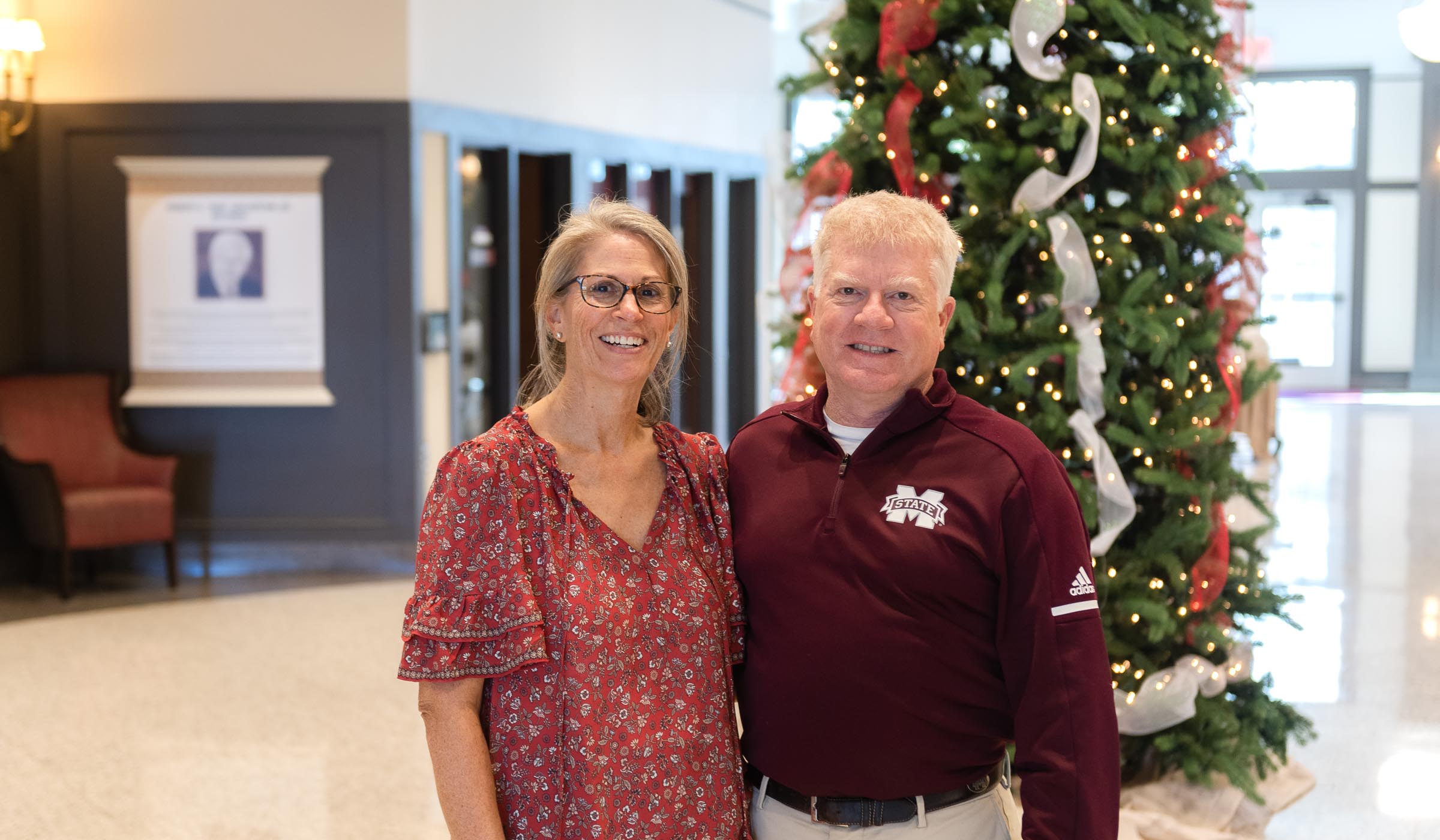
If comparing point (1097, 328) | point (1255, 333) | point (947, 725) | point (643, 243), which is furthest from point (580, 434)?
point (1255, 333)

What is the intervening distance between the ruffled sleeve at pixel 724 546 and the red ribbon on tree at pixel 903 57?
5.44 feet

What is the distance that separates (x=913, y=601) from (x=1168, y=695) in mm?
2003

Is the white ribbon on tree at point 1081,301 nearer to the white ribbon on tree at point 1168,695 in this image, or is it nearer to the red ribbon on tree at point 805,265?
the red ribbon on tree at point 805,265

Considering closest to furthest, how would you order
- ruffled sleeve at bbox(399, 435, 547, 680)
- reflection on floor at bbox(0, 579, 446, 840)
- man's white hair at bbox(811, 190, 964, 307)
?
ruffled sleeve at bbox(399, 435, 547, 680)
man's white hair at bbox(811, 190, 964, 307)
reflection on floor at bbox(0, 579, 446, 840)

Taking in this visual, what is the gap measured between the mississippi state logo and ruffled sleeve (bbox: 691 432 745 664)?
27 centimetres

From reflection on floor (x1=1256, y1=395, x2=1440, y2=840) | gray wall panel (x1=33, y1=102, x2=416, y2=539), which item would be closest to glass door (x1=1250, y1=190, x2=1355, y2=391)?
reflection on floor (x1=1256, y1=395, x2=1440, y2=840)

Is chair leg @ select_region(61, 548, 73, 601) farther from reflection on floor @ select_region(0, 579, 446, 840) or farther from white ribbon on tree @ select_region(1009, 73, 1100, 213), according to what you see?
white ribbon on tree @ select_region(1009, 73, 1100, 213)

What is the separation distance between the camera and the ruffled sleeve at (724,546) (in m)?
2.00

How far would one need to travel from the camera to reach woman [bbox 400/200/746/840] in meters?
1.79

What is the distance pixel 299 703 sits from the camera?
17.2 ft

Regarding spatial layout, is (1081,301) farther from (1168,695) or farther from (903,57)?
(1168,695)

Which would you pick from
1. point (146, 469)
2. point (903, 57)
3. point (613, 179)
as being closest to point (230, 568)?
point (146, 469)

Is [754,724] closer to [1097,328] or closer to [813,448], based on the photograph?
[813,448]

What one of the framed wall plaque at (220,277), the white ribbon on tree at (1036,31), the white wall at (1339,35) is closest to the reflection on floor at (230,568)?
the framed wall plaque at (220,277)
